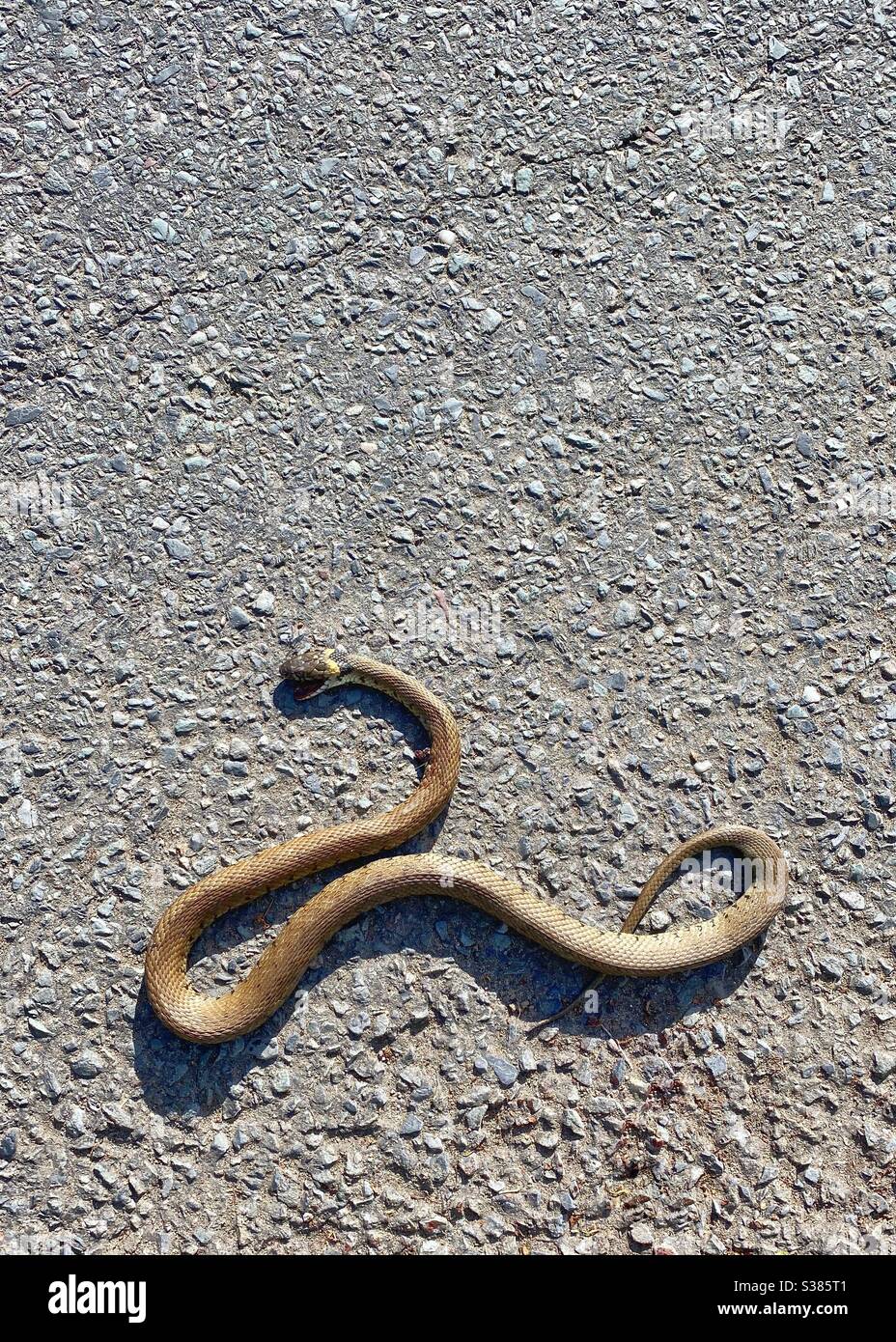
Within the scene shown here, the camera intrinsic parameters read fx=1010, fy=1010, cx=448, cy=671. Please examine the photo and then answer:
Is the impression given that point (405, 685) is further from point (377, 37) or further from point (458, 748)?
point (377, 37)

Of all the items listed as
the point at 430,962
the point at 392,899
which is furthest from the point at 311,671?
the point at 430,962

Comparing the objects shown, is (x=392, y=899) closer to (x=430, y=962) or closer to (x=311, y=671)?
(x=430, y=962)

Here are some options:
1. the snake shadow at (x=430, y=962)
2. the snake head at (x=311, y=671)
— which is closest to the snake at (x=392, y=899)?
the snake shadow at (x=430, y=962)

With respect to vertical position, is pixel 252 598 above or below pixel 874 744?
above

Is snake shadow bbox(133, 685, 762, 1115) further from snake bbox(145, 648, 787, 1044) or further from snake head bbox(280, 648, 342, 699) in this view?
snake head bbox(280, 648, 342, 699)

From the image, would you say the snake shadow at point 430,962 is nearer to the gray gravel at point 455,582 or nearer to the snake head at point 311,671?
the gray gravel at point 455,582
